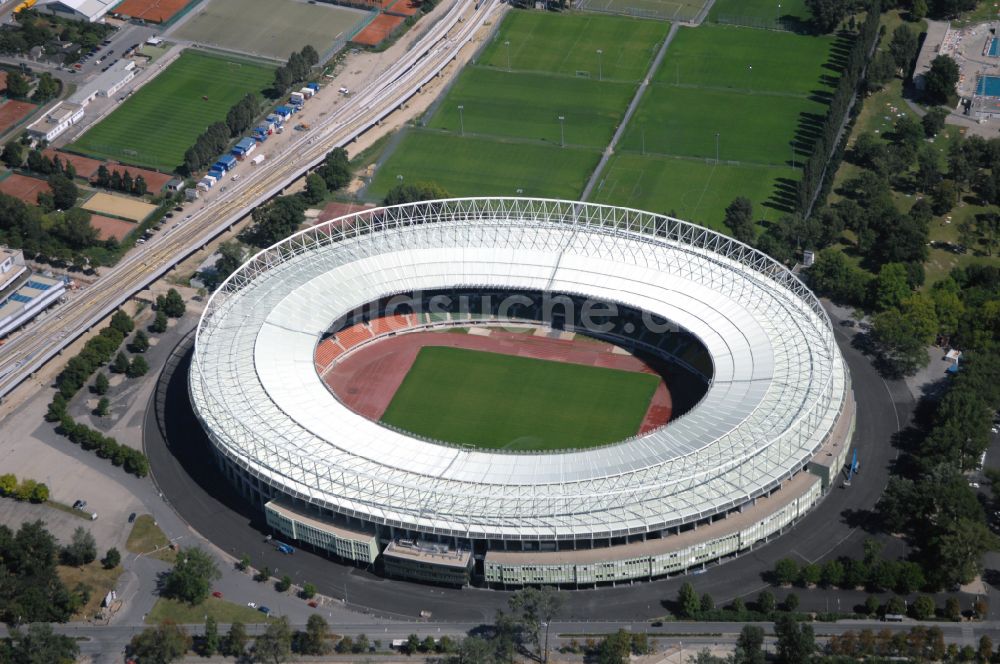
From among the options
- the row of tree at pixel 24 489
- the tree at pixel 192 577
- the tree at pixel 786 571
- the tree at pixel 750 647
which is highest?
the row of tree at pixel 24 489

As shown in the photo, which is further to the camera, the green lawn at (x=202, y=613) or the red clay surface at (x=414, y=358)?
the red clay surface at (x=414, y=358)

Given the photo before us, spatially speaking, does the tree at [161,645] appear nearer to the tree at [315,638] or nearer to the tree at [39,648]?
the tree at [39,648]

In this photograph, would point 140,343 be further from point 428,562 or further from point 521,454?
point 428,562

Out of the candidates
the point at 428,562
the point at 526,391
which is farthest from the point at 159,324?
the point at 428,562

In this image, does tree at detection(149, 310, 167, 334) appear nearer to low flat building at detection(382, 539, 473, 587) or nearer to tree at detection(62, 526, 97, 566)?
tree at detection(62, 526, 97, 566)

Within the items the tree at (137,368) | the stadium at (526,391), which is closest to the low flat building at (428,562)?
the stadium at (526,391)

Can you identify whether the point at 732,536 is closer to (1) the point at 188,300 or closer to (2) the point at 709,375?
(2) the point at 709,375

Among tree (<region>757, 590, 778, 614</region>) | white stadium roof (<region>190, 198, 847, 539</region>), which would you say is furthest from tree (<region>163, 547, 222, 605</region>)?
tree (<region>757, 590, 778, 614</region>)
